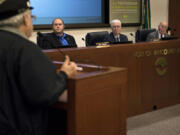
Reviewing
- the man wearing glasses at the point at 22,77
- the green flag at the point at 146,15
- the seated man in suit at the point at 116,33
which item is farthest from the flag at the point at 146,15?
the man wearing glasses at the point at 22,77

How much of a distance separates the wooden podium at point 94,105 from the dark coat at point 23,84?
0.14 m

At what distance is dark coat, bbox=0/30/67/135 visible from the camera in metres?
1.54

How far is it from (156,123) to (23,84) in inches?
100

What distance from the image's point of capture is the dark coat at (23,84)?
5.07ft

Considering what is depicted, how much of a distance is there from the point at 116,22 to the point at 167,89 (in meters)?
1.44

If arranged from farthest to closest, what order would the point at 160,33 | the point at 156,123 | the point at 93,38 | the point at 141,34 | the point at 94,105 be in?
the point at 160,33
the point at 141,34
the point at 93,38
the point at 156,123
the point at 94,105

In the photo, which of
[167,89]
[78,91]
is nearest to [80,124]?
[78,91]

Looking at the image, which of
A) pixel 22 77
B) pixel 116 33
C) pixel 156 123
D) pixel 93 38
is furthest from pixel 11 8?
pixel 116 33

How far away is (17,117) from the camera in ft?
5.34

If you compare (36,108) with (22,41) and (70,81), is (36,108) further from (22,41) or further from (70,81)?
(22,41)

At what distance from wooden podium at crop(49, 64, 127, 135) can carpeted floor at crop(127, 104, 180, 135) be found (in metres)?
1.51

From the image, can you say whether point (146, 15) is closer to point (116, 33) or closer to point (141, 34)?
point (141, 34)

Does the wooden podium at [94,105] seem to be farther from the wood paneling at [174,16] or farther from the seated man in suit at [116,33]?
the wood paneling at [174,16]

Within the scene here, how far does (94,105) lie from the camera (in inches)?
73.8
